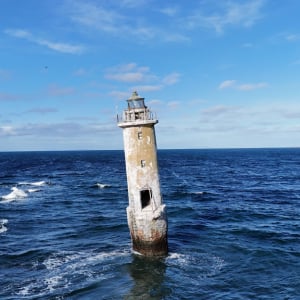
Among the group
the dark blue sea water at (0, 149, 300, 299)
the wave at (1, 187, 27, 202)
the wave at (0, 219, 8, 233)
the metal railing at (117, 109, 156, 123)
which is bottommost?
the dark blue sea water at (0, 149, 300, 299)

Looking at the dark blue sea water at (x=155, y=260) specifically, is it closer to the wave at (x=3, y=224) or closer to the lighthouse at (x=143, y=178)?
the wave at (x=3, y=224)

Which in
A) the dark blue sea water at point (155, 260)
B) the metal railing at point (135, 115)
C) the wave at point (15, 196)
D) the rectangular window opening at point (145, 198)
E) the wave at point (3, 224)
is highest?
the metal railing at point (135, 115)

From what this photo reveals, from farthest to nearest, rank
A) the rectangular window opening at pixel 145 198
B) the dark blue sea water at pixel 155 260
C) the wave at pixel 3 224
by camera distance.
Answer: the wave at pixel 3 224 → the rectangular window opening at pixel 145 198 → the dark blue sea water at pixel 155 260

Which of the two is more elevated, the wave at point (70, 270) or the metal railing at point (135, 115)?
the metal railing at point (135, 115)

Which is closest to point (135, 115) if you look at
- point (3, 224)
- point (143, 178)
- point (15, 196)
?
point (143, 178)

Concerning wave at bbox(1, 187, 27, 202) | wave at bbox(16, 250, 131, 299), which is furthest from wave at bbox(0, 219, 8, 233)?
wave at bbox(1, 187, 27, 202)

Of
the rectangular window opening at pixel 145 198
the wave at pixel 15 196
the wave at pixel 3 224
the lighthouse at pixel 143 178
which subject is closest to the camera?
the lighthouse at pixel 143 178

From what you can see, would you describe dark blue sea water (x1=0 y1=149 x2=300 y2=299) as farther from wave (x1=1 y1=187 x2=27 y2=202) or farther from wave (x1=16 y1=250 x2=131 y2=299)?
wave (x1=1 y1=187 x2=27 y2=202)

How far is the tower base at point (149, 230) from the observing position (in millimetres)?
25141

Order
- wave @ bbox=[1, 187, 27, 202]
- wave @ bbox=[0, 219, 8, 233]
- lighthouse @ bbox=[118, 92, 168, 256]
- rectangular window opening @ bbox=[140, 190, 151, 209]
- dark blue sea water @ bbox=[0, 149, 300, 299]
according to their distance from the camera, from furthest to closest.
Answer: wave @ bbox=[1, 187, 27, 202] → wave @ bbox=[0, 219, 8, 233] → rectangular window opening @ bbox=[140, 190, 151, 209] → lighthouse @ bbox=[118, 92, 168, 256] → dark blue sea water @ bbox=[0, 149, 300, 299]

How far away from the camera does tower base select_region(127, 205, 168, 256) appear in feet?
82.5

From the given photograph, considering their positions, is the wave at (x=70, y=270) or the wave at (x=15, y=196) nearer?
the wave at (x=70, y=270)

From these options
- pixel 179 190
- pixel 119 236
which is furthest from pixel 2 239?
pixel 179 190

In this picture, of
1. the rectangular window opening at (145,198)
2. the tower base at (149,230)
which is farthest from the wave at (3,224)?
the rectangular window opening at (145,198)
